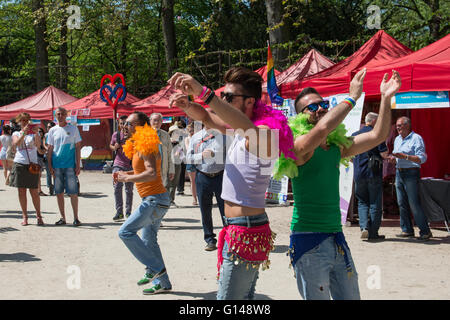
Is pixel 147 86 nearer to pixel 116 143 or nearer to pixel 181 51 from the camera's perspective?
pixel 181 51

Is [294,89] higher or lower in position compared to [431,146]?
higher

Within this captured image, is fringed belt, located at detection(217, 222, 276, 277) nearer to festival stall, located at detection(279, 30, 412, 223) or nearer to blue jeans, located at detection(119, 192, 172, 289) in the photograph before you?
blue jeans, located at detection(119, 192, 172, 289)

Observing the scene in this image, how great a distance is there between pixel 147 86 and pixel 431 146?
17.0 metres

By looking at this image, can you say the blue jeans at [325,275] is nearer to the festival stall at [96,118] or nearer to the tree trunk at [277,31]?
the tree trunk at [277,31]

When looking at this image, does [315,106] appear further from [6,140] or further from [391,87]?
[6,140]

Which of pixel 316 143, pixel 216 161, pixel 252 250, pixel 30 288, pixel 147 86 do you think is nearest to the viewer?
pixel 316 143

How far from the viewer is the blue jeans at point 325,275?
110 inches

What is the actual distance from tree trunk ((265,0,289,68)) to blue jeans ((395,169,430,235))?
25.8ft

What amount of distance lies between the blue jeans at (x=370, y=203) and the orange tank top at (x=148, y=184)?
12.4 ft

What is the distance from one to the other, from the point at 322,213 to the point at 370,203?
212 inches

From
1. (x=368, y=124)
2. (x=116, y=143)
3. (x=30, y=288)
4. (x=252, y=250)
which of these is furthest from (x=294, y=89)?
(x=252, y=250)

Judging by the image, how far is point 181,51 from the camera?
30234mm

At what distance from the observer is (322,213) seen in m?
2.92

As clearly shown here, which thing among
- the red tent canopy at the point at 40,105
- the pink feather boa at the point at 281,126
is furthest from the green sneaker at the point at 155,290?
the red tent canopy at the point at 40,105
